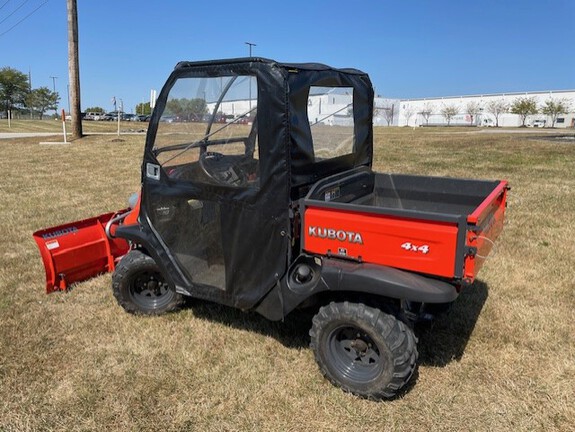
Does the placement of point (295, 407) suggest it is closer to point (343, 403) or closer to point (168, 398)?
point (343, 403)

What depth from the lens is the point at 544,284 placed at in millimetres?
4516

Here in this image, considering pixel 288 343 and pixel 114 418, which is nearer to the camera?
pixel 114 418

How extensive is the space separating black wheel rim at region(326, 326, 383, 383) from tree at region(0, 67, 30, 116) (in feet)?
216

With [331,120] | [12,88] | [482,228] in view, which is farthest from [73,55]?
[12,88]

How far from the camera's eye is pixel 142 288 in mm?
3992

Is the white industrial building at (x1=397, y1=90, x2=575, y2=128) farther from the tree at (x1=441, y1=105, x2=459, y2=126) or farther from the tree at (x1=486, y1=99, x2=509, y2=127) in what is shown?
the tree at (x1=441, y1=105, x2=459, y2=126)

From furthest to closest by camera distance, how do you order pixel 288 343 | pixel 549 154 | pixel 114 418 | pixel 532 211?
pixel 549 154 < pixel 532 211 < pixel 288 343 < pixel 114 418

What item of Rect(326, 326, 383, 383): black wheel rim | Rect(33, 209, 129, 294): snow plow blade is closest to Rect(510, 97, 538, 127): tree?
Rect(33, 209, 129, 294): snow plow blade

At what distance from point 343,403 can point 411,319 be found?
26.0 inches

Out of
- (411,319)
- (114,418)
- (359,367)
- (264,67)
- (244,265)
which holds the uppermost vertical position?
(264,67)

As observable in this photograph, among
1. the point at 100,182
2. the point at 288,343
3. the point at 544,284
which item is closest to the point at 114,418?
the point at 288,343

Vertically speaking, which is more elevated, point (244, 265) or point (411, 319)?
point (244, 265)

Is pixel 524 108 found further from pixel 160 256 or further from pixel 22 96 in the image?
pixel 160 256

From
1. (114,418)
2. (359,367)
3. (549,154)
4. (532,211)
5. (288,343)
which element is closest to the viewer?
(114,418)
